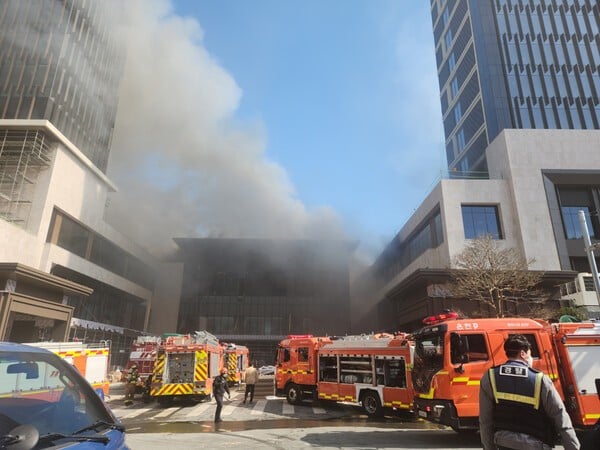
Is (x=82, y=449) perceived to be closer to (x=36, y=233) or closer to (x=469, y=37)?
(x=36, y=233)

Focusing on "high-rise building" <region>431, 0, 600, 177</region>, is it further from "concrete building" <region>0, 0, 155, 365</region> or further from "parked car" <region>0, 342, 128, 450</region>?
"parked car" <region>0, 342, 128, 450</region>

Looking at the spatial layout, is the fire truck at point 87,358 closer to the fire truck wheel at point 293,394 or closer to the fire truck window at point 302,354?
the fire truck wheel at point 293,394

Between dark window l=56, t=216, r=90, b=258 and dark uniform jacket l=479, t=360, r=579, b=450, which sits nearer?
dark uniform jacket l=479, t=360, r=579, b=450

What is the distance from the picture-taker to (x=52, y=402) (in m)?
2.11

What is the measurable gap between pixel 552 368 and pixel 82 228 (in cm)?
3097

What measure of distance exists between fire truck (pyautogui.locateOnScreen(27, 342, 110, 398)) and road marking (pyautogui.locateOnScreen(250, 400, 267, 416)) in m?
4.16

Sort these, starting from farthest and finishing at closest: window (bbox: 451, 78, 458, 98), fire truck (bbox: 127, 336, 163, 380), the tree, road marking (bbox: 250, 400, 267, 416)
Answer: window (bbox: 451, 78, 458, 98) < the tree < fire truck (bbox: 127, 336, 163, 380) < road marking (bbox: 250, 400, 267, 416)

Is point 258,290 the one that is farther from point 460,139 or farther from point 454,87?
point 454,87

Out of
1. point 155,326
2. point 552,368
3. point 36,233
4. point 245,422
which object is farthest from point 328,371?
point 155,326

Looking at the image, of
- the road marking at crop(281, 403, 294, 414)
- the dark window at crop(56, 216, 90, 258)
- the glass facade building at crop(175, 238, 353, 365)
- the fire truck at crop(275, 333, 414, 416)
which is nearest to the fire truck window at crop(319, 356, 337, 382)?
the fire truck at crop(275, 333, 414, 416)

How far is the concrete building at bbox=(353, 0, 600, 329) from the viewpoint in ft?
87.1

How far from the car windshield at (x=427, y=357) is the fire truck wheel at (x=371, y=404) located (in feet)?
8.93

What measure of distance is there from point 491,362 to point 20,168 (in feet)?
93.0

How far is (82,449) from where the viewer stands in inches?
65.2
